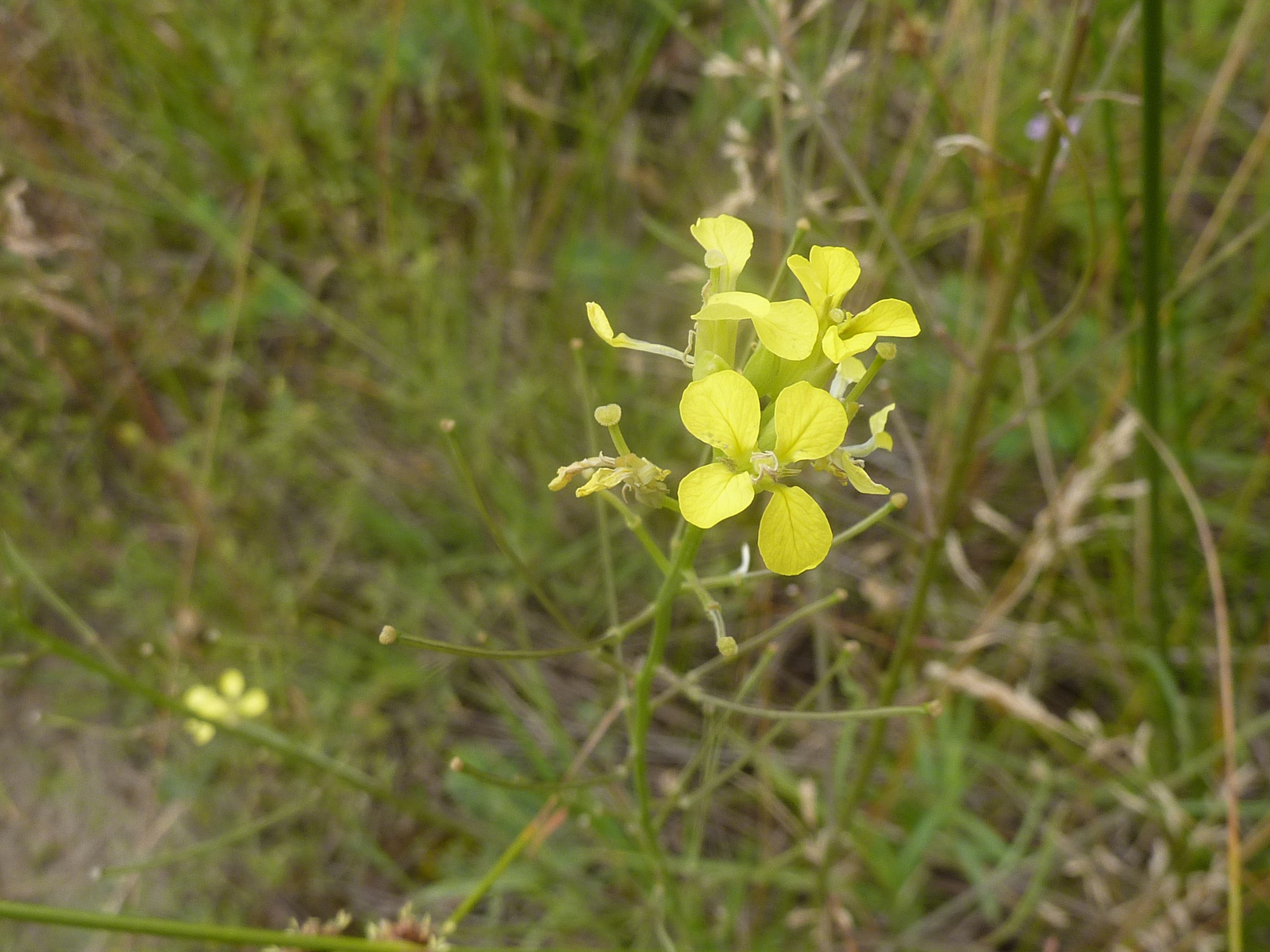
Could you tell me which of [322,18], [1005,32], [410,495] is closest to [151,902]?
[410,495]

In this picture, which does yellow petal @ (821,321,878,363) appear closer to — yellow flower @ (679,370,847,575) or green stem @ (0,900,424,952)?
yellow flower @ (679,370,847,575)

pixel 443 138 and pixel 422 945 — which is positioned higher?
pixel 443 138

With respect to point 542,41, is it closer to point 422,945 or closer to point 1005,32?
point 1005,32

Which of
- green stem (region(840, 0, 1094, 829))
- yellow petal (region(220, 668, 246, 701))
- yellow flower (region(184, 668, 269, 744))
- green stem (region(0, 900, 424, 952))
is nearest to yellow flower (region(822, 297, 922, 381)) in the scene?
green stem (region(840, 0, 1094, 829))

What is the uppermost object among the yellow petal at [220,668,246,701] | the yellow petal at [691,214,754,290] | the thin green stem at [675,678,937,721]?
the yellow petal at [691,214,754,290]

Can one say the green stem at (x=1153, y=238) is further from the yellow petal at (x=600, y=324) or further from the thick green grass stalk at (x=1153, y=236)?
the yellow petal at (x=600, y=324)

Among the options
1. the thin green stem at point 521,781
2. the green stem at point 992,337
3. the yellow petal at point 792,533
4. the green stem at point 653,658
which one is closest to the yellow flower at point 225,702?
the thin green stem at point 521,781
